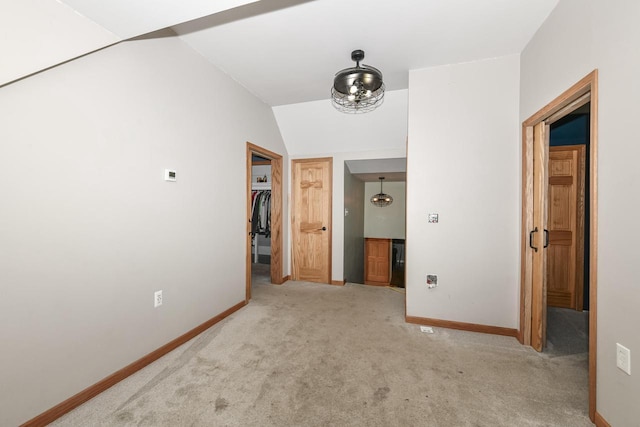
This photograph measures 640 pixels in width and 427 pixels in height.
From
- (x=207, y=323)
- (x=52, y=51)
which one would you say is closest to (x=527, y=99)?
(x=52, y=51)

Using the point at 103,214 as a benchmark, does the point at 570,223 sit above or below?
below

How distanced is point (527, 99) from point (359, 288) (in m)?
3.01

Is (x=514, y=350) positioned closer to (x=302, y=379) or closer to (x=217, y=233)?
(x=302, y=379)

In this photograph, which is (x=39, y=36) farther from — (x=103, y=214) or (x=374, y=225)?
(x=374, y=225)

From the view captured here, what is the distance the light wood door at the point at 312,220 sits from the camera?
4.32m

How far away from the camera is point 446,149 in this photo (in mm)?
2705

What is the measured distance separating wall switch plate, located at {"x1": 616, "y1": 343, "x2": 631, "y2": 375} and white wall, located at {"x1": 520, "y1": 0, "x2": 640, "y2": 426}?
2 cm

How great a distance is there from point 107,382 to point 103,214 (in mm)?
1126

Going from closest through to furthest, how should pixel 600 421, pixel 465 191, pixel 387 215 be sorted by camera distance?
pixel 600 421 → pixel 465 191 → pixel 387 215

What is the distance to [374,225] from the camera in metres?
7.71

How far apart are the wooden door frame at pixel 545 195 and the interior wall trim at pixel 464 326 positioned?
11cm

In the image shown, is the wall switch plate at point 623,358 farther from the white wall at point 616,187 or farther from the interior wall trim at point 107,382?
the interior wall trim at point 107,382

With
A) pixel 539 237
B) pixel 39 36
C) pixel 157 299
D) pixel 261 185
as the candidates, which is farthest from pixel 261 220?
pixel 539 237

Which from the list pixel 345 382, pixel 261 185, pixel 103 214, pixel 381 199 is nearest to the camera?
pixel 103 214
